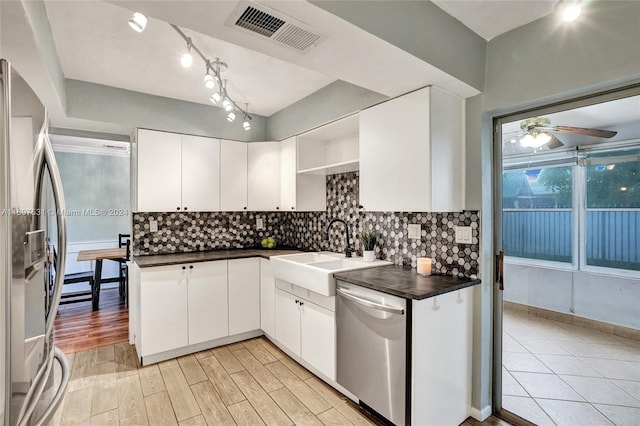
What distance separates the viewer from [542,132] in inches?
80.5

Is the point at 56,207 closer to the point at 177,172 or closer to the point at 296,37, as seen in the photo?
the point at 296,37

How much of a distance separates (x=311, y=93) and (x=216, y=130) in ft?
3.81

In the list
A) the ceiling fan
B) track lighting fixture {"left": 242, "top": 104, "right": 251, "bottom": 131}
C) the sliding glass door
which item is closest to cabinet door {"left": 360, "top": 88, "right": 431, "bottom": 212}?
the sliding glass door

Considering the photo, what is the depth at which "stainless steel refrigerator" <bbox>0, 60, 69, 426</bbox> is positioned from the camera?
76 centimetres

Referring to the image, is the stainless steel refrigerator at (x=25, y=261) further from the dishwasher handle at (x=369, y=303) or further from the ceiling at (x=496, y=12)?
the ceiling at (x=496, y=12)

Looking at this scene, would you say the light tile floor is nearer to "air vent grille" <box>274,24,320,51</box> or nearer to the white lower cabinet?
the white lower cabinet

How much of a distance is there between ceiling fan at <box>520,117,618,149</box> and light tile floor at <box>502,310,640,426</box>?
1.16 meters

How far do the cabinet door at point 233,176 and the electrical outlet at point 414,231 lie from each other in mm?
1927

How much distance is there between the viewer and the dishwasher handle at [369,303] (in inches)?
72.5

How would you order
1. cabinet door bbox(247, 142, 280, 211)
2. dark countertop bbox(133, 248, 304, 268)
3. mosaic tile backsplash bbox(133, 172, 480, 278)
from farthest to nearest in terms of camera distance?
cabinet door bbox(247, 142, 280, 211)
dark countertop bbox(133, 248, 304, 268)
mosaic tile backsplash bbox(133, 172, 480, 278)

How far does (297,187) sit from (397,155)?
1432mm

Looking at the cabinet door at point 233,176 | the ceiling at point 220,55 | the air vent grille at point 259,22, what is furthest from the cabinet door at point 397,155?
the cabinet door at point 233,176

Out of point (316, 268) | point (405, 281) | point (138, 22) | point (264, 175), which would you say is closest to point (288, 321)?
point (316, 268)

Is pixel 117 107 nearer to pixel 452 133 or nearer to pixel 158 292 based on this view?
pixel 158 292
